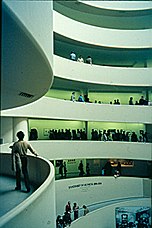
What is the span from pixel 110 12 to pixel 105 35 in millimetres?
1042

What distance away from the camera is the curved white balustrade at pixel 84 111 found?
8.76m

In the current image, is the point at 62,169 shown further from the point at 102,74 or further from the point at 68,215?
the point at 102,74

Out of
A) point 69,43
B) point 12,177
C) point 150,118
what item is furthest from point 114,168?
point 12,177

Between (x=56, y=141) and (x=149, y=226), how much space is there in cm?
335

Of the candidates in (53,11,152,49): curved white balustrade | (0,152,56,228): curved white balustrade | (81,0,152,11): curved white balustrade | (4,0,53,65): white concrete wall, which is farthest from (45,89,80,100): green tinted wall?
(4,0,53,65): white concrete wall

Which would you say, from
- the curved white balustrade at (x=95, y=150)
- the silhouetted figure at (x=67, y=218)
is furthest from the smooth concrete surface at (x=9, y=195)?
the silhouetted figure at (x=67, y=218)

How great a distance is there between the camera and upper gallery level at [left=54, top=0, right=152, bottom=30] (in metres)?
11.1

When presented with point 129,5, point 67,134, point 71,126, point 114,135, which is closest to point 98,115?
point 114,135

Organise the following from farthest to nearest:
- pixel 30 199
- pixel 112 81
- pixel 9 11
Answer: pixel 112 81 → pixel 30 199 → pixel 9 11

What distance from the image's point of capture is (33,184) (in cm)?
433

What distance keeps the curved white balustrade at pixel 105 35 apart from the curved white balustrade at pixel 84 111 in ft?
6.51

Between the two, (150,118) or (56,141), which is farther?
(150,118)

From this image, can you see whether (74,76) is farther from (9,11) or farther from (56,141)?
(9,11)

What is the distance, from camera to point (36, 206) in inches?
113
